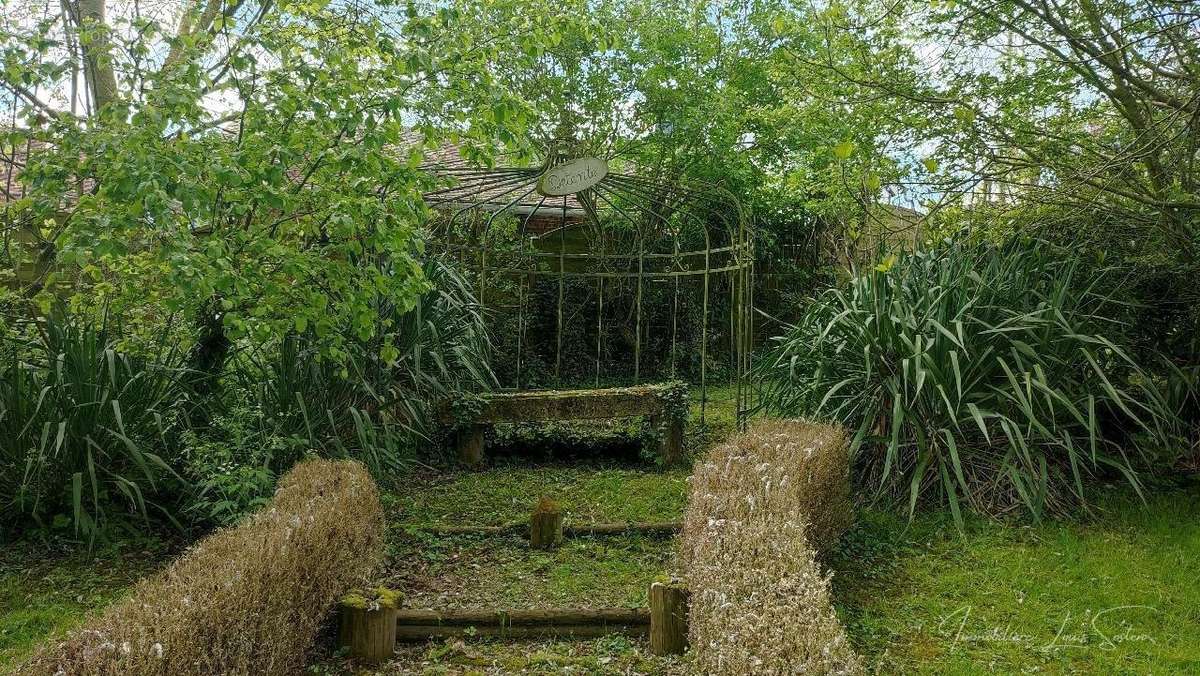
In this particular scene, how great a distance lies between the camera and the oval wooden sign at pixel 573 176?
266 inches

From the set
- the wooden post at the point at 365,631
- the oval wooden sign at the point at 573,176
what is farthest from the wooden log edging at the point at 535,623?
the oval wooden sign at the point at 573,176

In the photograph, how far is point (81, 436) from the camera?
14.3 feet

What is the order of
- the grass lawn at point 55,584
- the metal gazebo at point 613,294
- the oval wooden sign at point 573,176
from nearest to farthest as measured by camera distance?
the grass lawn at point 55,584, the oval wooden sign at point 573,176, the metal gazebo at point 613,294

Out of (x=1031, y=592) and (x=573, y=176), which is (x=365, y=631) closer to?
(x=1031, y=592)

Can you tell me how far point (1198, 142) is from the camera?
4586 millimetres

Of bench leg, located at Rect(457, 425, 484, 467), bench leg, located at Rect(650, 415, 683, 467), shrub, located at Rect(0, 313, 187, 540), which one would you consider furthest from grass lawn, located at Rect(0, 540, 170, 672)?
bench leg, located at Rect(650, 415, 683, 467)

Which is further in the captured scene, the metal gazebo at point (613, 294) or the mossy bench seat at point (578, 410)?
the metal gazebo at point (613, 294)

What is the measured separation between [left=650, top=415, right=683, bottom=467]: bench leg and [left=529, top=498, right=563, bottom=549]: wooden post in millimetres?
1923

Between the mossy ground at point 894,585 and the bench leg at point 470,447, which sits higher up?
the bench leg at point 470,447

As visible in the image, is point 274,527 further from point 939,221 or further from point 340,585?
point 939,221

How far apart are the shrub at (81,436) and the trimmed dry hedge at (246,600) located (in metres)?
1.25

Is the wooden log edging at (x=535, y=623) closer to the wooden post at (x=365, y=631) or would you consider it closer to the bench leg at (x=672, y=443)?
the wooden post at (x=365, y=631)

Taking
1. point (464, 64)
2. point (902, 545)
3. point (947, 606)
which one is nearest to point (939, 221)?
point (902, 545)

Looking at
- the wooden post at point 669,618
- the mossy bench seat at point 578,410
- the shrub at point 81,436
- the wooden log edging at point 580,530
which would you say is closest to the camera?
the wooden post at point 669,618
